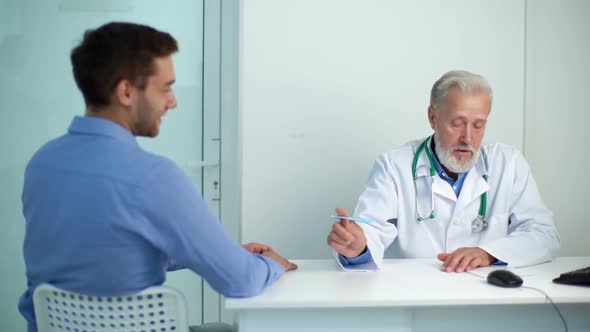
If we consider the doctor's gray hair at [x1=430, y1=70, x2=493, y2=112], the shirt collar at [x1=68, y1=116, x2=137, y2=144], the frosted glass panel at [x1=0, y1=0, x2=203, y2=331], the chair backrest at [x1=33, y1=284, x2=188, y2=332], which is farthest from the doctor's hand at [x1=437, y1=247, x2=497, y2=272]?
the frosted glass panel at [x1=0, y1=0, x2=203, y2=331]

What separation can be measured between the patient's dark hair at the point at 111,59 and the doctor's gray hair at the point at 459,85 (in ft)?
4.16

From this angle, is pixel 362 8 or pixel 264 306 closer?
pixel 264 306

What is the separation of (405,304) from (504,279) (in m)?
0.33

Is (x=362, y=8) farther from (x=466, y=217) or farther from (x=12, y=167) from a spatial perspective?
(x=12, y=167)

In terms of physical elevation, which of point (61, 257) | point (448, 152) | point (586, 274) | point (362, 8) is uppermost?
point (362, 8)

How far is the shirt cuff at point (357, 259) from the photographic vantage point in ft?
6.50

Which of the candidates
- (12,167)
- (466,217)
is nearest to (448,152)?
(466,217)

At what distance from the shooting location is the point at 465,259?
1965 millimetres

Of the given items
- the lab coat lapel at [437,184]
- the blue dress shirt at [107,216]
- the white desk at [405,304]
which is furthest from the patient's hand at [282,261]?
the lab coat lapel at [437,184]

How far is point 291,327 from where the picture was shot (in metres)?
1.61

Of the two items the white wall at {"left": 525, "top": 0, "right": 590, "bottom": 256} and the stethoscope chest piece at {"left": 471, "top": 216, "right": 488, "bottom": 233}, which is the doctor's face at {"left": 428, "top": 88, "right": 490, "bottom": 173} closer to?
the stethoscope chest piece at {"left": 471, "top": 216, "right": 488, "bottom": 233}

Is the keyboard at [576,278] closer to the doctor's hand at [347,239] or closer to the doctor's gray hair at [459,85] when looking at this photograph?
the doctor's hand at [347,239]

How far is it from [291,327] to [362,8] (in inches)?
75.5

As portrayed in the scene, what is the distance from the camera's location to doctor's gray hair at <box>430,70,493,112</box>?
7.62ft
